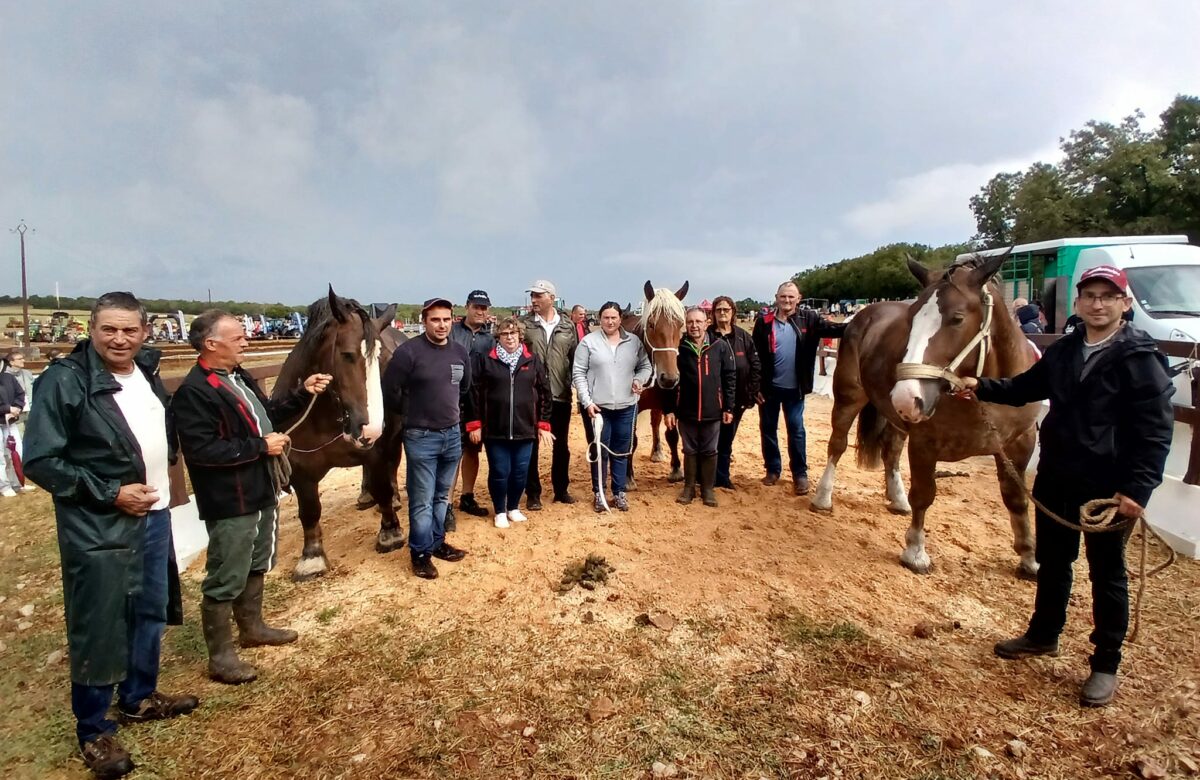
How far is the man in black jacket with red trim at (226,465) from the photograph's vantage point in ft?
8.54

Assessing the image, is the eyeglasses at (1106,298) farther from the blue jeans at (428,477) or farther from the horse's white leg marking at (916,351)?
the blue jeans at (428,477)

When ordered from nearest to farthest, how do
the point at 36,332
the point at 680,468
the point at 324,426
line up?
the point at 324,426, the point at 680,468, the point at 36,332

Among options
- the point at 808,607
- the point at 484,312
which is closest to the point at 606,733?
the point at 808,607

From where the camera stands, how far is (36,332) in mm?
27016

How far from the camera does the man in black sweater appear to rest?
387cm

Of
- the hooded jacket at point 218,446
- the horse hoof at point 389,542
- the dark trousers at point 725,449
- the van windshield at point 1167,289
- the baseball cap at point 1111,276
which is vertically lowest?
the horse hoof at point 389,542

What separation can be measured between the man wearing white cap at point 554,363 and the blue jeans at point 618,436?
1.27ft

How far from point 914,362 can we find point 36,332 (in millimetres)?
37848

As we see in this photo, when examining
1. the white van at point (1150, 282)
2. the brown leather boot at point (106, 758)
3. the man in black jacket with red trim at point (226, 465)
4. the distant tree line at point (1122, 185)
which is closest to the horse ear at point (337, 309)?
the man in black jacket with red trim at point (226, 465)

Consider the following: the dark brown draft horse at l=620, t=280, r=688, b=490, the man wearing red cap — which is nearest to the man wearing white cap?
the dark brown draft horse at l=620, t=280, r=688, b=490

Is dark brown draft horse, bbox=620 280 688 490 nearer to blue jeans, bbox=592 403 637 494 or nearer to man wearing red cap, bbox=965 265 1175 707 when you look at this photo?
blue jeans, bbox=592 403 637 494

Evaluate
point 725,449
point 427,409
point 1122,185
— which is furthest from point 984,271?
point 1122,185

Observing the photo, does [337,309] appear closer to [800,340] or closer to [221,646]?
[221,646]

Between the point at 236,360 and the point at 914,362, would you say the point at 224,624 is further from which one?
the point at 914,362
